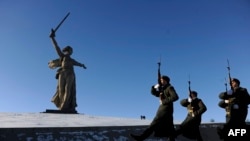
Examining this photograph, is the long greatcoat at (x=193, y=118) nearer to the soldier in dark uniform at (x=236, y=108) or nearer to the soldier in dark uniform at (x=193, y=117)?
the soldier in dark uniform at (x=193, y=117)

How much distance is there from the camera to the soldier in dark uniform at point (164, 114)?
6.70 m

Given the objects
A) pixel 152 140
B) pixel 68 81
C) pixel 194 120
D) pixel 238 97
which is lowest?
pixel 152 140

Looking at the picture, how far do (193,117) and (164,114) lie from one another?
115cm

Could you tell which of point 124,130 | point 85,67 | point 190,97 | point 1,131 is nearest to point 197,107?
point 190,97

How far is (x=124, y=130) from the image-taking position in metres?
7.40

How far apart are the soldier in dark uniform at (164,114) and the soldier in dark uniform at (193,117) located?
0.64 meters

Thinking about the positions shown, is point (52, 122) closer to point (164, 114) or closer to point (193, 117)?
point (164, 114)

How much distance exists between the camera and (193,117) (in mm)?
7605

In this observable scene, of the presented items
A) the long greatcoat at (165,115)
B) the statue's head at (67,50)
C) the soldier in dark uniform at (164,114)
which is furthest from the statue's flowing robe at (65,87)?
the long greatcoat at (165,115)

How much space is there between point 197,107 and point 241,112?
98 centimetres

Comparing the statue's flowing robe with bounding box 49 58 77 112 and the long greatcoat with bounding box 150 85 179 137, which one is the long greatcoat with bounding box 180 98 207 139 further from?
the statue's flowing robe with bounding box 49 58 77 112

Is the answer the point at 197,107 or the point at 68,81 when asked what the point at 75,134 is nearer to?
the point at 197,107

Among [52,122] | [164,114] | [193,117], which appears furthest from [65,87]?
[164,114]

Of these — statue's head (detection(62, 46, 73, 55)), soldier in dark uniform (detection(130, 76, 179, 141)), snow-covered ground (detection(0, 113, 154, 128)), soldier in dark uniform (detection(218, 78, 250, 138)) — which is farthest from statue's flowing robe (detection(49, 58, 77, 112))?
soldier in dark uniform (detection(218, 78, 250, 138))
